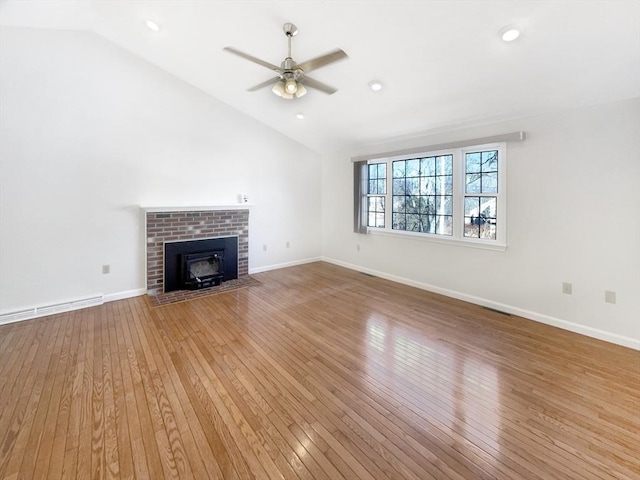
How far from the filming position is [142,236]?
4.25 meters

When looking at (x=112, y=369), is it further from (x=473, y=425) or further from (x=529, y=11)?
(x=529, y=11)

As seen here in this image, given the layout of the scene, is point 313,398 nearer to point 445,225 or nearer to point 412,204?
point 445,225

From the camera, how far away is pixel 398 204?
5.02m

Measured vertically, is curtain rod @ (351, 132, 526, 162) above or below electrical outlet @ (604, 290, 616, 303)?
above

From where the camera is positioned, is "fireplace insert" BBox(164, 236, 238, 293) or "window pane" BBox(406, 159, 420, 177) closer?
"fireplace insert" BBox(164, 236, 238, 293)

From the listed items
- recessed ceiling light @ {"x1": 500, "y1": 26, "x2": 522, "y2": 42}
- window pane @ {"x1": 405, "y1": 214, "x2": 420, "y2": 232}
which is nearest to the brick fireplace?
window pane @ {"x1": 405, "y1": 214, "x2": 420, "y2": 232}

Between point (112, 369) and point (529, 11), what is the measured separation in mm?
4291

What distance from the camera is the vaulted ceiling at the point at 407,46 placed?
2.22 meters

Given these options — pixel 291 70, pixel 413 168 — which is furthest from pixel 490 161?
pixel 291 70

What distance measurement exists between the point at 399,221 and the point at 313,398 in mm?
3583

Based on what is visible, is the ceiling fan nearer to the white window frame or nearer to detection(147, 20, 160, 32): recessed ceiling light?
detection(147, 20, 160, 32): recessed ceiling light

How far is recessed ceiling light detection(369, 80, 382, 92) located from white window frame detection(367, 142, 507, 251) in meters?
1.31

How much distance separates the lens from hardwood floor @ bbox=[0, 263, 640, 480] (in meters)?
1.58

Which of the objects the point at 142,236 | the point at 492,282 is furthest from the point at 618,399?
the point at 142,236
